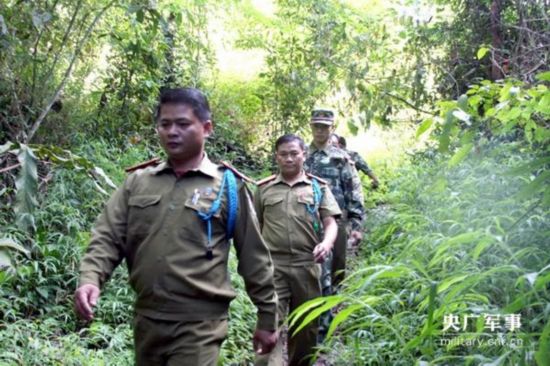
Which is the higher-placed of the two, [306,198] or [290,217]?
[306,198]

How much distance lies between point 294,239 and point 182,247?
1.95m

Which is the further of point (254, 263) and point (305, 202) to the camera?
point (305, 202)

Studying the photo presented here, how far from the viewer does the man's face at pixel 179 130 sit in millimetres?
2744

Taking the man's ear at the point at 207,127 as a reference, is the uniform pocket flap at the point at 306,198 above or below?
above

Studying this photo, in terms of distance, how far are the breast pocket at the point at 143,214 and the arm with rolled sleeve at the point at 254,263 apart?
0.39m

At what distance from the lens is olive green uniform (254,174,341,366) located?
176 inches

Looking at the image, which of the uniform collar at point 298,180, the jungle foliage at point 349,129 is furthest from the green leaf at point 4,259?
the uniform collar at point 298,180

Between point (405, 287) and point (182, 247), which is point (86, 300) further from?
point (405, 287)

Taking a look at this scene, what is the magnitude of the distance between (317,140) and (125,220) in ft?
11.4

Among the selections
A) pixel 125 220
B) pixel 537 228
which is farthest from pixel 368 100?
pixel 125 220

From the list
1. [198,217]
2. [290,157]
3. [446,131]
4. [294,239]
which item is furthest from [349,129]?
[446,131]

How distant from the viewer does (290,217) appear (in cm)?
460

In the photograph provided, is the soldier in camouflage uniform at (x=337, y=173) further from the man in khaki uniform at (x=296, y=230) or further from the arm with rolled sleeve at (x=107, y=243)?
the arm with rolled sleeve at (x=107, y=243)

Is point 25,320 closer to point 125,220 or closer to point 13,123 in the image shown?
point 125,220
